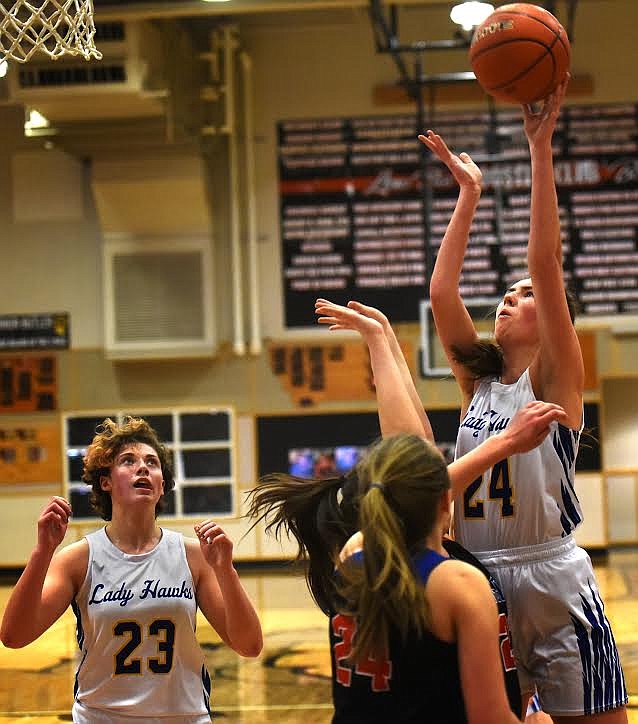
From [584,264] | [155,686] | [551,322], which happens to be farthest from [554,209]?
[584,264]

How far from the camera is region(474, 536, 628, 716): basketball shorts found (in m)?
2.61

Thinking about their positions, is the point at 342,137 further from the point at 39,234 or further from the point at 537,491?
the point at 537,491

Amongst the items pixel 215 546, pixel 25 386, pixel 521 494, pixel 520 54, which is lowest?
pixel 215 546

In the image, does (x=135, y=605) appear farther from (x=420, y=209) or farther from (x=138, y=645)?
(x=420, y=209)

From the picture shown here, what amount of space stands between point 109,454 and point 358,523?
103 centimetres

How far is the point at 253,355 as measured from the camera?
10562 millimetres

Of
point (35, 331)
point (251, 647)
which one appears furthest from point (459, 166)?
point (35, 331)

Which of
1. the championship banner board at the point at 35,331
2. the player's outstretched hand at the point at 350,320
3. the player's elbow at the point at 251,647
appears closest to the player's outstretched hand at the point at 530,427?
the player's outstretched hand at the point at 350,320

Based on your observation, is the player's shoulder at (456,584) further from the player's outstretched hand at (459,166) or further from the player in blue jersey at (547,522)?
the player's outstretched hand at (459,166)

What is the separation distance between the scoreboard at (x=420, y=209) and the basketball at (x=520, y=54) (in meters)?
6.94

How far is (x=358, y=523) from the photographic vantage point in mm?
2383

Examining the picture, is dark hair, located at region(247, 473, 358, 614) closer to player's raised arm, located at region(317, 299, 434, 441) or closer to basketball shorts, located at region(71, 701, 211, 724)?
player's raised arm, located at region(317, 299, 434, 441)

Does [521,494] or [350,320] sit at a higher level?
[350,320]

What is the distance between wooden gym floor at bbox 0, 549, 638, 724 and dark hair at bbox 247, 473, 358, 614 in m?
2.64
